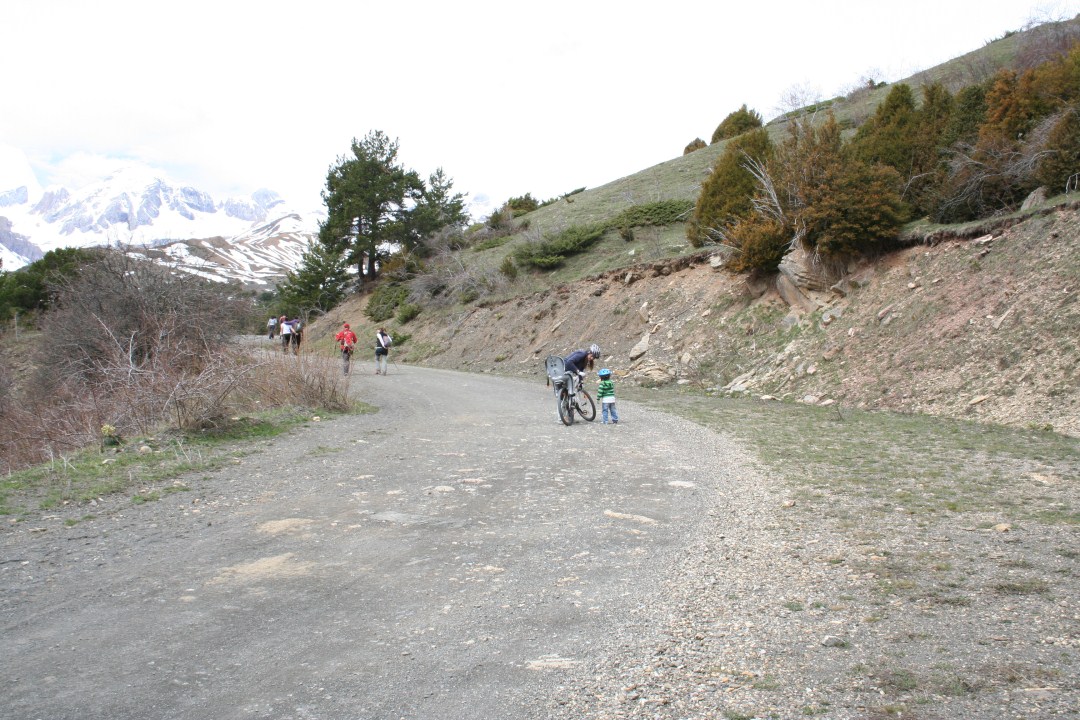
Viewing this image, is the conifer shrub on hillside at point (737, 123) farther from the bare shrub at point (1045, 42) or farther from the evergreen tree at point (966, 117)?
the evergreen tree at point (966, 117)

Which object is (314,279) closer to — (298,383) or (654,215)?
(654,215)

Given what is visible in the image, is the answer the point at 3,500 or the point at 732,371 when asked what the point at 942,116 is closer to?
the point at 732,371

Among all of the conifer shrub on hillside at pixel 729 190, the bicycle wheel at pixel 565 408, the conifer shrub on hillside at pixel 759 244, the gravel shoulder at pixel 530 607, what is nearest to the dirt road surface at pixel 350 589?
the gravel shoulder at pixel 530 607

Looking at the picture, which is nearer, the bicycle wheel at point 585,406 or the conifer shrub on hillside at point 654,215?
the bicycle wheel at point 585,406

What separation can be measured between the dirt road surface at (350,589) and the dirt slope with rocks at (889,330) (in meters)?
6.06

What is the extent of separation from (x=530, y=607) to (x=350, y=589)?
1267 mm

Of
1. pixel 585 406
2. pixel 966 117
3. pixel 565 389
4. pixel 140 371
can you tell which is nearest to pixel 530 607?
pixel 565 389

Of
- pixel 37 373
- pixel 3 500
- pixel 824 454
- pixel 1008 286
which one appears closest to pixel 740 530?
pixel 824 454

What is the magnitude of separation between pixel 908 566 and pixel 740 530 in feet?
4.77

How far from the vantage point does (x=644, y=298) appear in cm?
2509

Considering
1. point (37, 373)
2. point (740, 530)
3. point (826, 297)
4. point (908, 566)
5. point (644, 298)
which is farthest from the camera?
point (644, 298)

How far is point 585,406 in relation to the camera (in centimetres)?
1352

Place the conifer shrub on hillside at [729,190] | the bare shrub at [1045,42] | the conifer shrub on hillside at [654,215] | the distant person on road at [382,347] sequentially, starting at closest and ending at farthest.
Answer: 1. the distant person on road at [382,347]
2. the conifer shrub on hillside at [729,190]
3. the bare shrub at [1045,42]
4. the conifer shrub on hillside at [654,215]

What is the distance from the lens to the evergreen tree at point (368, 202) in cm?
4319
